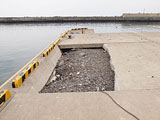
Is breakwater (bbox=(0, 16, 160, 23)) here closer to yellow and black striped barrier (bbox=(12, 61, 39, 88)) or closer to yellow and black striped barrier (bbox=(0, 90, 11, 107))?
yellow and black striped barrier (bbox=(12, 61, 39, 88))

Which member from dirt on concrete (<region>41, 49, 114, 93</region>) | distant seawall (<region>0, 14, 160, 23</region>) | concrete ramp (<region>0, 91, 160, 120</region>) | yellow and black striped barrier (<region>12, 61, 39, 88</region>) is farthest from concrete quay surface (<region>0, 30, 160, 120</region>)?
distant seawall (<region>0, 14, 160, 23</region>)

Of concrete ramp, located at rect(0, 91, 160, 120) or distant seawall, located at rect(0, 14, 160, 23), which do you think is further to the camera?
distant seawall, located at rect(0, 14, 160, 23)

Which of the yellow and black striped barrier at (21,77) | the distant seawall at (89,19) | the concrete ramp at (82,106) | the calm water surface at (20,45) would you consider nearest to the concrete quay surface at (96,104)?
the concrete ramp at (82,106)

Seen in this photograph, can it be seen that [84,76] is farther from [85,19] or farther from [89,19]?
[89,19]

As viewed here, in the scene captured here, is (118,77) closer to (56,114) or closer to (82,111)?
(82,111)

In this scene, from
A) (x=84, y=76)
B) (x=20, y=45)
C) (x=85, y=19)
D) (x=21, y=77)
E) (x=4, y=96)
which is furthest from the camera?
(x=85, y=19)

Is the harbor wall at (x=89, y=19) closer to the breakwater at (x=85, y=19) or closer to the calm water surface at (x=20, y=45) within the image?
the breakwater at (x=85, y=19)

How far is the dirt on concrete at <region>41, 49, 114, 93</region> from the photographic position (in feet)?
10.5

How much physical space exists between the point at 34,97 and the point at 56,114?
61cm

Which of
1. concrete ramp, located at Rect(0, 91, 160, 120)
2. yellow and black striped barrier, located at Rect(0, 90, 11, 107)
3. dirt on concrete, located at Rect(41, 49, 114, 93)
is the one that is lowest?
dirt on concrete, located at Rect(41, 49, 114, 93)

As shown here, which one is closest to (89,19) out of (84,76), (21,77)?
(84,76)

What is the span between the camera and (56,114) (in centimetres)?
168

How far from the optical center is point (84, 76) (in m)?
3.84

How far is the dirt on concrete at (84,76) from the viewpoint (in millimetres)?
3197
